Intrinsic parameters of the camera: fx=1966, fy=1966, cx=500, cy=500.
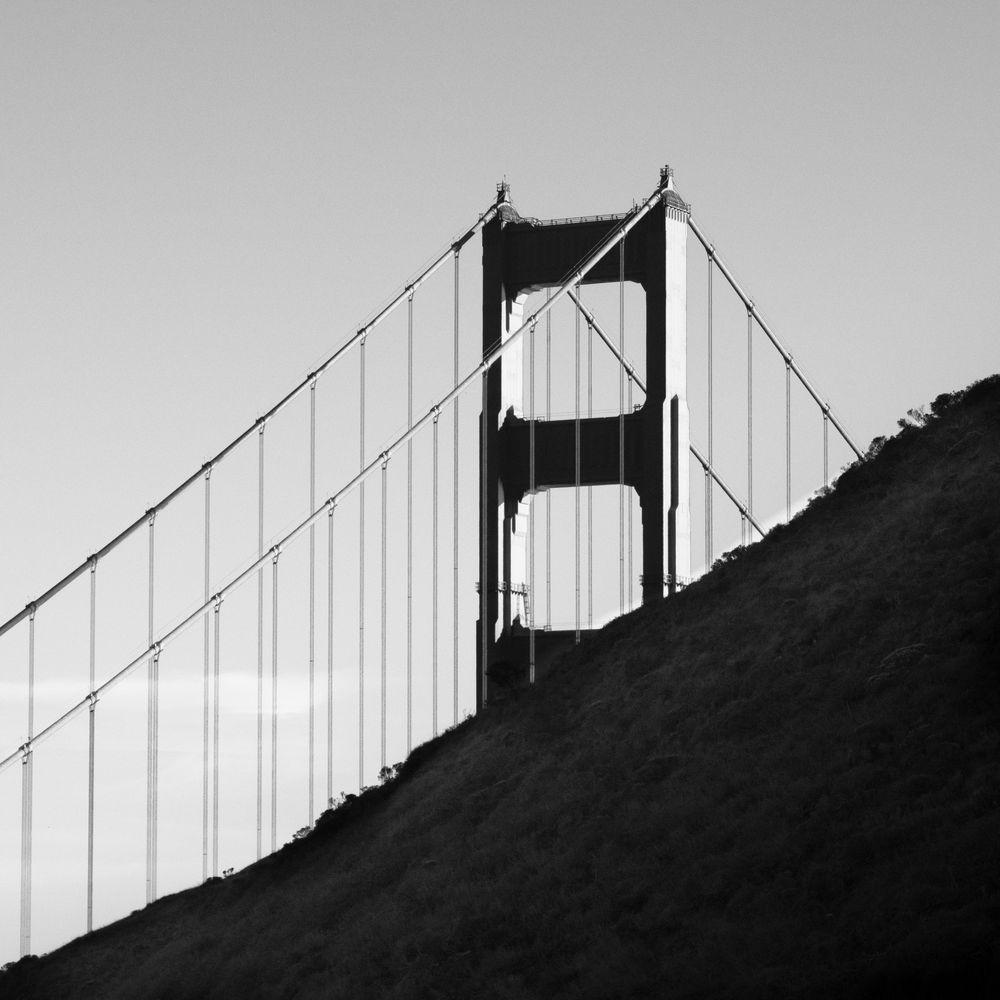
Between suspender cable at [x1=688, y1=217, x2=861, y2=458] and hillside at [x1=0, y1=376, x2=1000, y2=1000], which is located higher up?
suspender cable at [x1=688, y1=217, x2=861, y2=458]

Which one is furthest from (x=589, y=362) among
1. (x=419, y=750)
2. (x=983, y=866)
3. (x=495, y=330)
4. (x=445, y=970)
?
(x=983, y=866)

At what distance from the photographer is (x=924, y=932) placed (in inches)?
955

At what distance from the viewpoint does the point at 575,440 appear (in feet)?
164

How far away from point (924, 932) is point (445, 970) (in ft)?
37.1

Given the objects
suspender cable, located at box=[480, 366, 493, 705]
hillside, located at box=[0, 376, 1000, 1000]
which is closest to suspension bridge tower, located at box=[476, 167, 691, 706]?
suspender cable, located at box=[480, 366, 493, 705]

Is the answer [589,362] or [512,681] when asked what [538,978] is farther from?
[589,362]

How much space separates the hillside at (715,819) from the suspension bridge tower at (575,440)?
6.43 feet

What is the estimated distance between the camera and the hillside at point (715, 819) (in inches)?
1060

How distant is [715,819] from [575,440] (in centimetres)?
1876

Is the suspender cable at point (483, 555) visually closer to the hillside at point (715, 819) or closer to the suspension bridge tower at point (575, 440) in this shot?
the suspension bridge tower at point (575, 440)

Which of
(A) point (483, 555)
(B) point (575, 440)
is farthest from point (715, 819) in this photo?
(B) point (575, 440)

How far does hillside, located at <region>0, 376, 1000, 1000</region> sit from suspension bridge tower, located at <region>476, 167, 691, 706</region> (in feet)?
6.43

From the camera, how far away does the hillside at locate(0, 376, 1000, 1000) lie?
2692cm

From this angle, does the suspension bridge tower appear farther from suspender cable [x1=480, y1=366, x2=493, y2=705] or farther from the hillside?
the hillside
